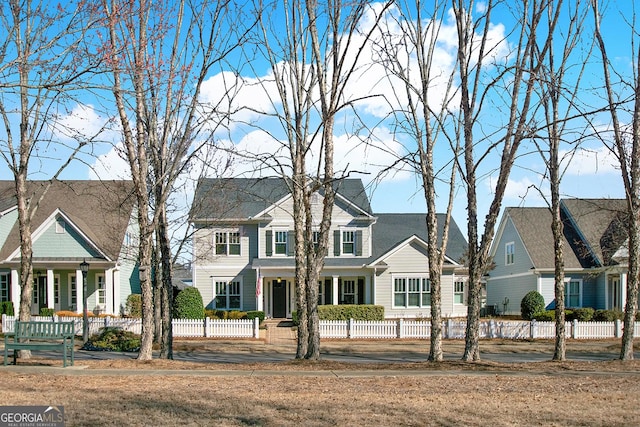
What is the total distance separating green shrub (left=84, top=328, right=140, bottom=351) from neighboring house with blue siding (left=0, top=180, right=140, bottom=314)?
9.29 meters

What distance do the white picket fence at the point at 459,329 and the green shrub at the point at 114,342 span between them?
9125mm

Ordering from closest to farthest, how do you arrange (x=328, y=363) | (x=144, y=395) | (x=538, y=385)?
(x=144, y=395) < (x=538, y=385) < (x=328, y=363)

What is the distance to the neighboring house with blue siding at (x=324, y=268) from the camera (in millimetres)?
40375

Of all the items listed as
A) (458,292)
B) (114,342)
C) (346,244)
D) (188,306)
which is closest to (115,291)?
(188,306)

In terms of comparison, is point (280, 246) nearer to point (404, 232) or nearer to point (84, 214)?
point (404, 232)

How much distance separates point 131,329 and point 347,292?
46.4 feet

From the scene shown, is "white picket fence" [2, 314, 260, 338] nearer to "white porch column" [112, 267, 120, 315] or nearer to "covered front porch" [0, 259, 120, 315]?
"covered front porch" [0, 259, 120, 315]

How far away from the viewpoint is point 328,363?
53.4 ft

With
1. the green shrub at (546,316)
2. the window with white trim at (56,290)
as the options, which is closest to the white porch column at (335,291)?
the green shrub at (546,316)

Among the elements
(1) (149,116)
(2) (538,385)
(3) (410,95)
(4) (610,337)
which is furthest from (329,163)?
(4) (610,337)

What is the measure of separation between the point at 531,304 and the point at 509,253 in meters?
6.86

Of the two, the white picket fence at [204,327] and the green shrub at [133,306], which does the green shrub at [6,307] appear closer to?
the white picket fence at [204,327]

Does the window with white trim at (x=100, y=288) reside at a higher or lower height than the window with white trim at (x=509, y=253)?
lower

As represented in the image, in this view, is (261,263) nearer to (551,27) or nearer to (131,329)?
(131,329)
